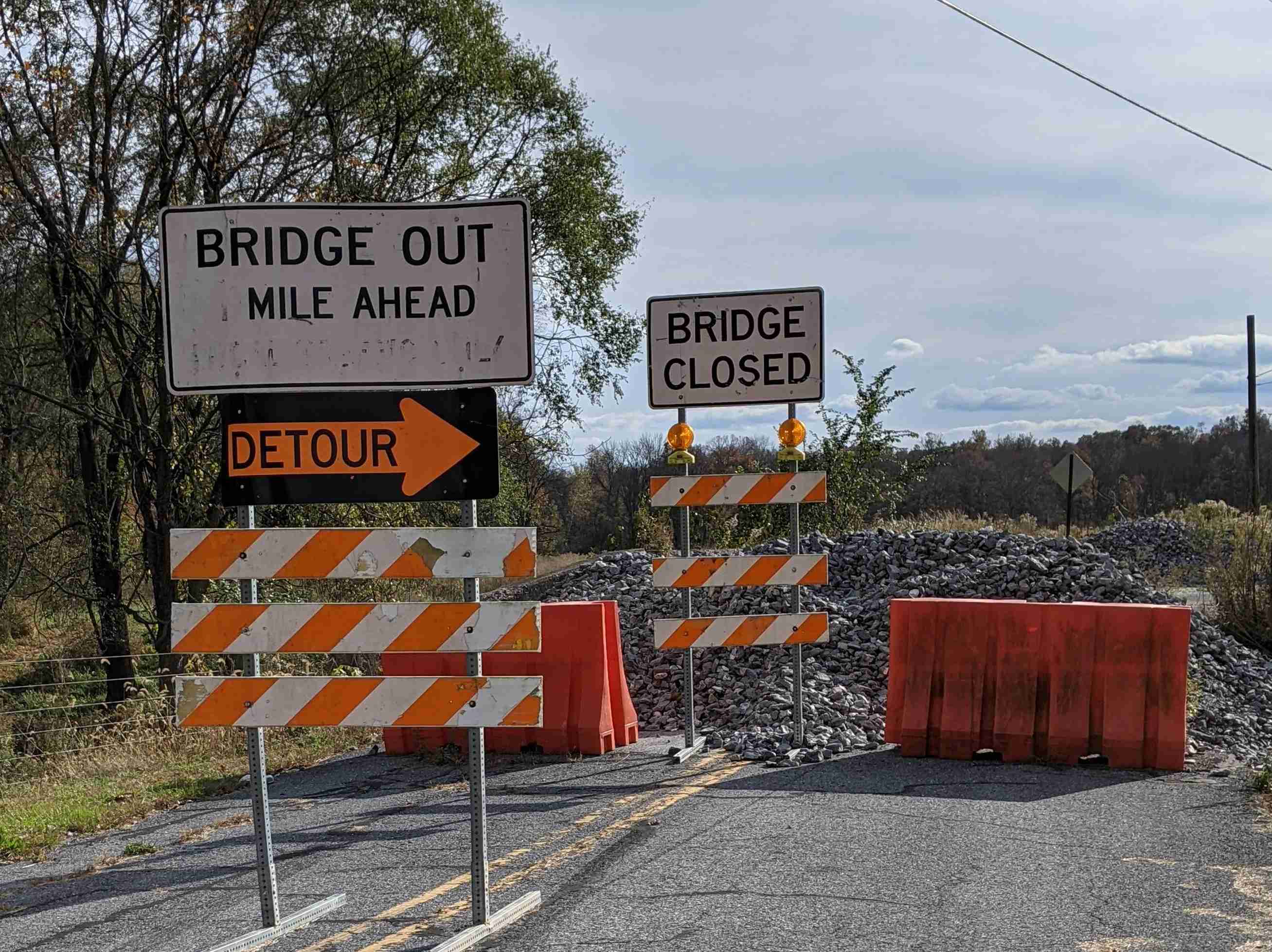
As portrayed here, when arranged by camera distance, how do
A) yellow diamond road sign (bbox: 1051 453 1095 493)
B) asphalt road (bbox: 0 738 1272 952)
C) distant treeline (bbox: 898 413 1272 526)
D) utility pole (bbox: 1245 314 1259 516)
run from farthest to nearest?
distant treeline (bbox: 898 413 1272 526) < utility pole (bbox: 1245 314 1259 516) < yellow diamond road sign (bbox: 1051 453 1095 493) < asphalt road (bbox: 0 738 1272 952)

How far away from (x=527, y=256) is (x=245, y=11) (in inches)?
677

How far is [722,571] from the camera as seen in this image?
33.9 ft

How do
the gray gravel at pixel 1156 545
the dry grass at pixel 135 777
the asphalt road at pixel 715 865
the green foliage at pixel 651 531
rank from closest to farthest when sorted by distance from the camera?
the asphalt road at pixel 715 865 → the dry grass at pixel 135 777 → the green foliage at pixel 651 531 → the gray gravel at pixel 1156 545

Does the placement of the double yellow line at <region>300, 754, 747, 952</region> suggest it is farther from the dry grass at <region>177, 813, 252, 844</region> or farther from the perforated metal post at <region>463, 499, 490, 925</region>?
the dry grass at <region>177, 813, 252, 844</region>

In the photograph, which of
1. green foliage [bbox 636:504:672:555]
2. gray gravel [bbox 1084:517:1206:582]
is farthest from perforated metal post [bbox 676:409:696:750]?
gray gravel [bbox 1084:517:1206:582]

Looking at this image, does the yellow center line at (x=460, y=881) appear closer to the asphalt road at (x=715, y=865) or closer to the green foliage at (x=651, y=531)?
the asphalt road at (x=715, y=865)

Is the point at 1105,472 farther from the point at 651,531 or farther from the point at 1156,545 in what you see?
the point at 651,531

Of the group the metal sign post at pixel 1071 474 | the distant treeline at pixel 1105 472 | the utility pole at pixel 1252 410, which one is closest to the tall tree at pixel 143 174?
the metal sign post at pixel 1071 474

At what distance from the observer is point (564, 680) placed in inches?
394

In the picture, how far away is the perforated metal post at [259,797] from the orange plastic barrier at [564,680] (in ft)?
13.9

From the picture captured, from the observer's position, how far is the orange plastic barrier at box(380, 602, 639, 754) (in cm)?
1000

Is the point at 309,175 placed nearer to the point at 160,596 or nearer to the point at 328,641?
the point at 160,596

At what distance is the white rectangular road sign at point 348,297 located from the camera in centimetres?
572

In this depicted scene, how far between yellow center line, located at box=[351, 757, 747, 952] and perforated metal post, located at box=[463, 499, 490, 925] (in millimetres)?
245
